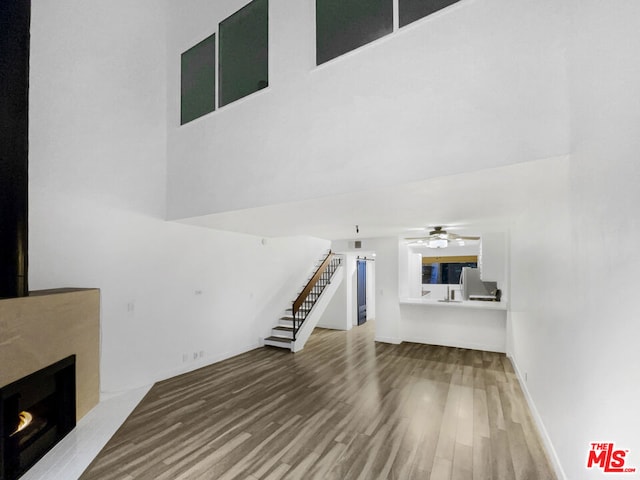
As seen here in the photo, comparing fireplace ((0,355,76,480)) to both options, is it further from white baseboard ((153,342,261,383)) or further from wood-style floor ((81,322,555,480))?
white baseboard ((153,342,261,383))

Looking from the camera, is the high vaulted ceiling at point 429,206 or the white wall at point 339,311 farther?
the white wall at point 339,311

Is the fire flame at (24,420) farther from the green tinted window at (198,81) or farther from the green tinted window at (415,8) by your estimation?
the green tinted window at (415,8)

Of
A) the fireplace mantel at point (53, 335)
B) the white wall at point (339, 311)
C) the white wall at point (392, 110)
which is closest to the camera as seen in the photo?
the white wall at point (392, 110)

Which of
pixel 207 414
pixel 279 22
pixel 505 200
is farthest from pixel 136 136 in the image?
pixel 505 200

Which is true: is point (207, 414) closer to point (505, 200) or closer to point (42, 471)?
point (42, 471)

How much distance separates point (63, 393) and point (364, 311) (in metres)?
8.61

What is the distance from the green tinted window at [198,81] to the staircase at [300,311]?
4.39 meters

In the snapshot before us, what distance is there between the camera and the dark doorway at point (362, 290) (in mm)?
10234

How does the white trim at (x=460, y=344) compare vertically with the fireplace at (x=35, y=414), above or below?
below

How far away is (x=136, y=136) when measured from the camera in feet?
15.3

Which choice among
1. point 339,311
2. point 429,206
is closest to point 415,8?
point 429,206

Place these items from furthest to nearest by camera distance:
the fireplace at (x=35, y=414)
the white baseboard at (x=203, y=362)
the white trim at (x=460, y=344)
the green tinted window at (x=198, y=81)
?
the white trim at (x=460, y=344)
the white baseboard at (x=203, y=362)
the green tinted window at (x=198, y=81)
the fireplace at (x=35, y=414)

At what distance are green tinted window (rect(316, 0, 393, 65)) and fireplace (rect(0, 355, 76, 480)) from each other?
4344 mm

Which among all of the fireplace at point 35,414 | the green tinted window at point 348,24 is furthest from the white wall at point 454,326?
the fireplace at point 35,414
